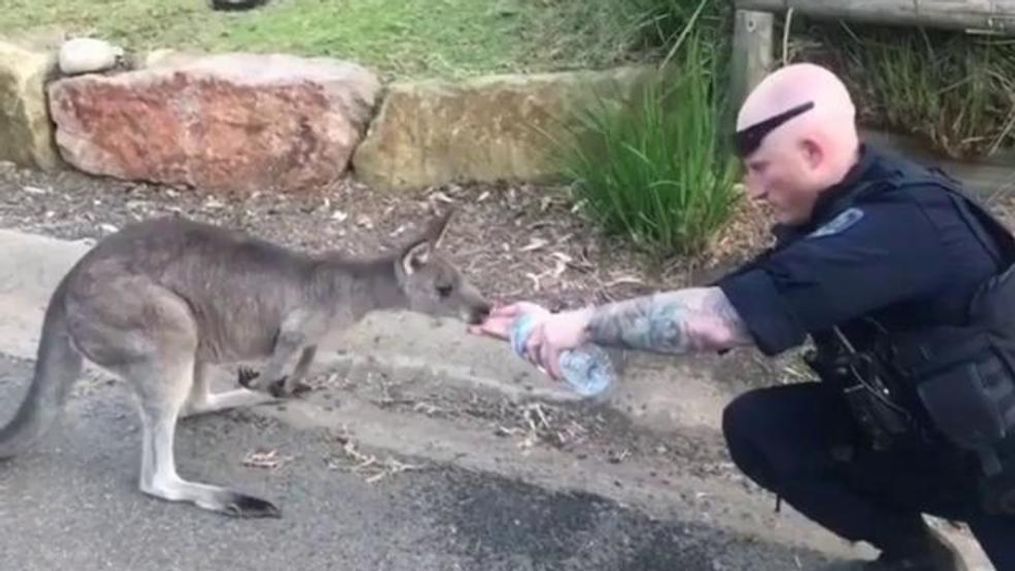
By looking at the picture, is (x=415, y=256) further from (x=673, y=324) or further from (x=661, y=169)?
(x=673, y=324)

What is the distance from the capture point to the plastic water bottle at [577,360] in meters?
3.79

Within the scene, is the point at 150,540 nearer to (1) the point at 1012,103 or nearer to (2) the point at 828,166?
(2) the point at 828,166

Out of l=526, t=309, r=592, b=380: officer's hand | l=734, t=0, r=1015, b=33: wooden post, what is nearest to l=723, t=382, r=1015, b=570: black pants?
l=526, t=309, r=592, b=380: officer's hand

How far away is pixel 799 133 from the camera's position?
3.54 m

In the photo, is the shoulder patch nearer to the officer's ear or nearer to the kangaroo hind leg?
the officer's ear

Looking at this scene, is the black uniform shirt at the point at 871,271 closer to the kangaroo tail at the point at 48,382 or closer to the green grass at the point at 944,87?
the kangaroo tail at the point at 48,382

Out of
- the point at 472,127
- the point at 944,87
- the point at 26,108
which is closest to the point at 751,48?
the point at 944,87

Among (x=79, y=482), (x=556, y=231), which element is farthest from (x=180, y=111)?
(x=79, y=482)

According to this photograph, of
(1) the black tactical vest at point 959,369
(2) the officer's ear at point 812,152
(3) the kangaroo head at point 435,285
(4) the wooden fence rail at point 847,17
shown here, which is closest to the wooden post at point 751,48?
(4) the wooden fence rail at point 847,17

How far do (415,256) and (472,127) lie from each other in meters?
1.74

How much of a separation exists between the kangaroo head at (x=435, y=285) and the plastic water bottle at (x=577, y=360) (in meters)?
0.81

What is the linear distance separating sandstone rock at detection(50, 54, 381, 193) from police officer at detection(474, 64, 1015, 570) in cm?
300

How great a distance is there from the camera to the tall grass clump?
224 inches

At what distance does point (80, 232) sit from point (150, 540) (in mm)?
2161
